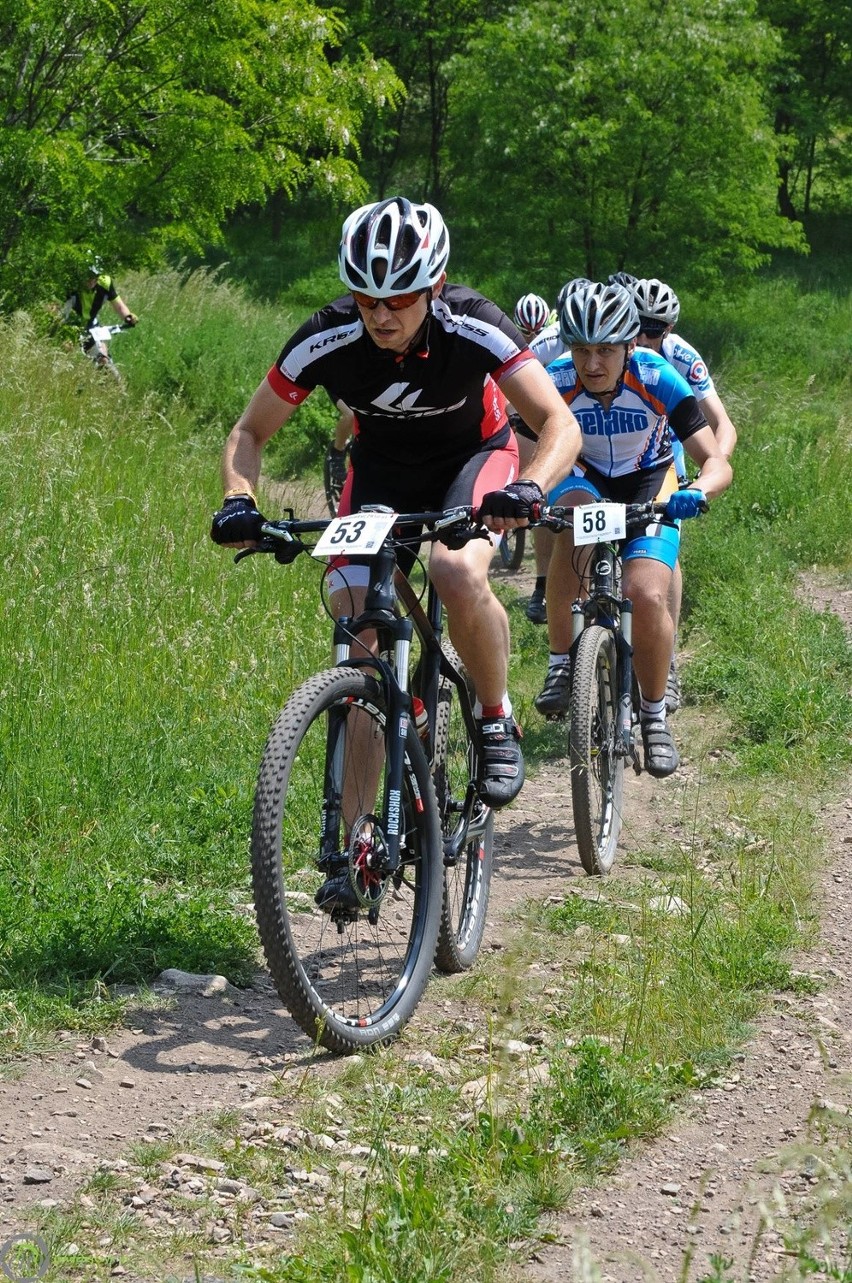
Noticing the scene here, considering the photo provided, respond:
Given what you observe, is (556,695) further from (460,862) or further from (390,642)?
(390,642)

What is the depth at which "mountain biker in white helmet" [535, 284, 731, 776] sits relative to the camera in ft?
21.8

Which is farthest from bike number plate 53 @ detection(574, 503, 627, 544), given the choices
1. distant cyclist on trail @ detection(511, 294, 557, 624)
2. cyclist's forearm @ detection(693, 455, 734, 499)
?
distant cyclist on trail @ detection(511, 294, 557, 624)

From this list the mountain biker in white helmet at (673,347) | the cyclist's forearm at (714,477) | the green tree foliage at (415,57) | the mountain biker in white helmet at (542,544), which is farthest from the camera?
the green tree foliage at (415,57)

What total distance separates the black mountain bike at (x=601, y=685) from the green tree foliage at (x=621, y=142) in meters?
14.4

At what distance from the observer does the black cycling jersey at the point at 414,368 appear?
4660 mm

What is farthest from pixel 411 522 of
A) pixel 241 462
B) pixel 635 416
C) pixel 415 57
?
pixel 415 57

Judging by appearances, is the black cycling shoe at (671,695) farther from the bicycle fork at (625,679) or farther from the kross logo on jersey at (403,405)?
the kross logo on jersey at (403,405)

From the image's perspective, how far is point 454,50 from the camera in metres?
33.9

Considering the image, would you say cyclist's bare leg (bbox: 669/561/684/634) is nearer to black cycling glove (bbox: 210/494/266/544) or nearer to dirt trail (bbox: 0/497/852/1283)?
dirt trail (bbox: 0/497/852/1283)

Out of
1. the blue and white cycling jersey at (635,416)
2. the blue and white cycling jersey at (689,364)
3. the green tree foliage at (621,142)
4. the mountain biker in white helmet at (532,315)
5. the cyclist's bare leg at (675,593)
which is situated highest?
the green tree foliage at (621,142)

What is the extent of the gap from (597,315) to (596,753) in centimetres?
188

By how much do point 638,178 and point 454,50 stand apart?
51.0 ft

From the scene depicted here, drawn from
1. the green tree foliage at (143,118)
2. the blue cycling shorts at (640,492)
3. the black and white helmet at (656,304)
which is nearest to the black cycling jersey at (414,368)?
the blue cycling shorts at (640,492)

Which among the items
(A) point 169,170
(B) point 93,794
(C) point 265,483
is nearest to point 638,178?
(C) point 265,483
